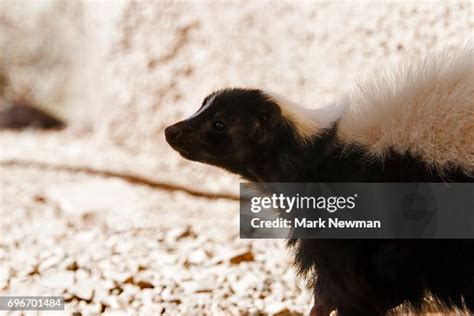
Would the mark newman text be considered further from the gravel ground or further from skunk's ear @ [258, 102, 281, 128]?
the gravel ground

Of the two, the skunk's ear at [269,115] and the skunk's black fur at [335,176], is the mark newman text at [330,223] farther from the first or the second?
the skunk's ear at [269,115]

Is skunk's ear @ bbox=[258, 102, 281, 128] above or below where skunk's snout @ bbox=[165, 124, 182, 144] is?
above

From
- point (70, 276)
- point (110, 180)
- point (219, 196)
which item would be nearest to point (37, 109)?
point (110, 180)

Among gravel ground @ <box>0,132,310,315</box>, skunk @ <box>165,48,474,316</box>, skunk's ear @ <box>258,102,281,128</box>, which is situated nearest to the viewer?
skunk @ <box>165,48,474,316</box>

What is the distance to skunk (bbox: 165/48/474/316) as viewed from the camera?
2.39 meters

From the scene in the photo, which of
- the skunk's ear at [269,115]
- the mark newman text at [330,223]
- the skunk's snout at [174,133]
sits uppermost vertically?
the skunk's ear at [269,115]

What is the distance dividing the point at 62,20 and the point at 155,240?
12.3 ft

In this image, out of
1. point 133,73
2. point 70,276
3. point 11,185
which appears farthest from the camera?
point 133,73

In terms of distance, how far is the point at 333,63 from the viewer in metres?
4.47

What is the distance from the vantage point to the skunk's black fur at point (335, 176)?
2.40 meters

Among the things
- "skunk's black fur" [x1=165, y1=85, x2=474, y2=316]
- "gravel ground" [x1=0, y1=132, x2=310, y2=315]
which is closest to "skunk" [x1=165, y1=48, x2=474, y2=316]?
"skunk's black fur" [x1=165, y1=85, x2=474, y2=316]

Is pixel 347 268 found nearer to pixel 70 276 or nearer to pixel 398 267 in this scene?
pixel 398 267

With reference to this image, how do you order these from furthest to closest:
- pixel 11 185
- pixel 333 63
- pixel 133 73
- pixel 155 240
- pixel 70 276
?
pixel 133 73 < pixel 11 185 < pixel 333 63 < pixel 155 240 < pixel 70 276

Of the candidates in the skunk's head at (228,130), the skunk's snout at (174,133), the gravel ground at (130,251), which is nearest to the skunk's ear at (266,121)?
the skunk's head at (228,130)
